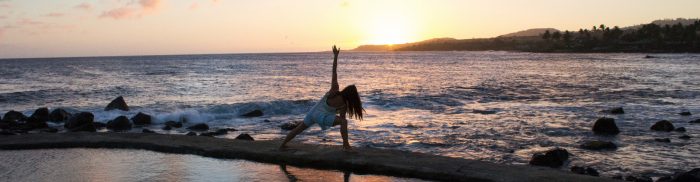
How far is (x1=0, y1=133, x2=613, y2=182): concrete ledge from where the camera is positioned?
7867mm

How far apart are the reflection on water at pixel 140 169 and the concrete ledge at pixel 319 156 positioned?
0.24 meters

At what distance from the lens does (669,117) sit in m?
20.0

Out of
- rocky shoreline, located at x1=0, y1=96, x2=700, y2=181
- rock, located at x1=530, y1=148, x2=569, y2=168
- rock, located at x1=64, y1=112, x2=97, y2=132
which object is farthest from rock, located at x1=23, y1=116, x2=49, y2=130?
rock, located at x1=530, y1=148, x2=569, y2=168

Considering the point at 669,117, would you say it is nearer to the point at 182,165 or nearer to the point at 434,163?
the point at 434,163

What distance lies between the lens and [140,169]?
8414 mm

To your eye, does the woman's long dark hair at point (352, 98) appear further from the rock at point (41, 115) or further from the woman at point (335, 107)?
the rock at point (41, 115)

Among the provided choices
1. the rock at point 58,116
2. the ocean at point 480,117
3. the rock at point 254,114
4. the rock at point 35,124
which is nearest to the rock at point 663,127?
the ocean at point 480,117

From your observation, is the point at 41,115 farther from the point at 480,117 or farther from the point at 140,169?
the point at 480,117

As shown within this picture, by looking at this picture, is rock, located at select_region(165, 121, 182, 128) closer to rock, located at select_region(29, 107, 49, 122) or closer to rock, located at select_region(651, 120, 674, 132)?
rock, located at select_region(29, 107, 49, 122)

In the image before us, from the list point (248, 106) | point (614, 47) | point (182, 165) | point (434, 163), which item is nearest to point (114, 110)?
point (248, 106)

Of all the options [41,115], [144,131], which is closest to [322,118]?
[144,131]

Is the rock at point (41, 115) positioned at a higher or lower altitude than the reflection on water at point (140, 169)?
lower

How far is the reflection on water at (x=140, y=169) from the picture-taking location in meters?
7.87

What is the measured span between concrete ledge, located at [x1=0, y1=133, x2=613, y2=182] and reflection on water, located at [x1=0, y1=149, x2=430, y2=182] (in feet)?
0.78
